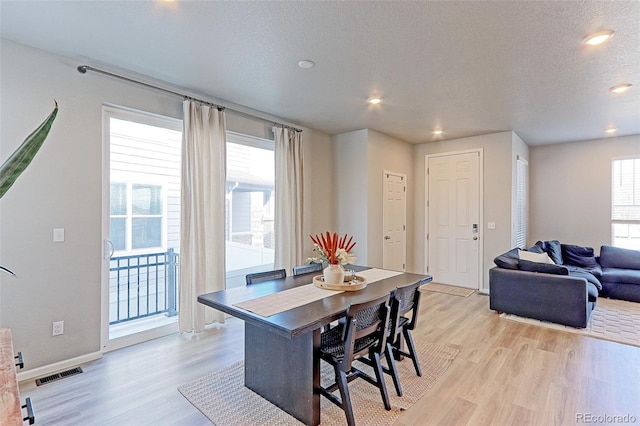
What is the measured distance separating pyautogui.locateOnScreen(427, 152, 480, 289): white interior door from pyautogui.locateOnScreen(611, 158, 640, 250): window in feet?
8.15

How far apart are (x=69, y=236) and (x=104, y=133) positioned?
100 centimetres

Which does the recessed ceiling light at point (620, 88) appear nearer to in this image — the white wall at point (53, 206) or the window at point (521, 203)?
the window at point (521, 203)

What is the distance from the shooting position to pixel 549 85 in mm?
3359

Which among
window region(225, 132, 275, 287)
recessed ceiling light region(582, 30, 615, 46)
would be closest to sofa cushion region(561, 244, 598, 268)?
recessed ceiling light region(582, 30, 615, 46)

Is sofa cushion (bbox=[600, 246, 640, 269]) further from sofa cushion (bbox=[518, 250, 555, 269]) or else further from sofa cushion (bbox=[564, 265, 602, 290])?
sofa cushion (bbox=[518, 250, 555, 269])

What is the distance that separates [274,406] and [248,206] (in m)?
2.69

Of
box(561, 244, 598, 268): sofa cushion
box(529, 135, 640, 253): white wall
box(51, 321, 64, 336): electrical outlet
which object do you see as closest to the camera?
box(51, 321, 64, 336): electrical outlet

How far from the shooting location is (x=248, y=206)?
4445mm

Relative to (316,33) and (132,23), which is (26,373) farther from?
(316,33)

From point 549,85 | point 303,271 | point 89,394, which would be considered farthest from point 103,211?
point 549,85

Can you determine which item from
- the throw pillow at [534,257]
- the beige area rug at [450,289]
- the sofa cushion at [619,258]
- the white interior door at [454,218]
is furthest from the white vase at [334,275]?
the sofa cushion at [619,258]

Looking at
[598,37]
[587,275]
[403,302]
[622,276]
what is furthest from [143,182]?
[622,276]

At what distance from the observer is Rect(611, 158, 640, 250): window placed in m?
5.55

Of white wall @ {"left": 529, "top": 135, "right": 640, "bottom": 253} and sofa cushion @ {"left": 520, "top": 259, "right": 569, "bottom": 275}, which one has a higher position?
white wall @ {"left": 529, "top": 135, "right": 640, "bottom": 253}
